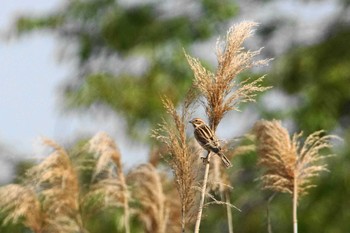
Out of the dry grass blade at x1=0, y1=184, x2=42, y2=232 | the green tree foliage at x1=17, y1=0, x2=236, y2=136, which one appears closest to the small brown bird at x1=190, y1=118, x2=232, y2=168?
the dry grass blade at x1=0, y1=184, x2=42, y2=232

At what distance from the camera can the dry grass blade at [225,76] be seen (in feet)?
15.5

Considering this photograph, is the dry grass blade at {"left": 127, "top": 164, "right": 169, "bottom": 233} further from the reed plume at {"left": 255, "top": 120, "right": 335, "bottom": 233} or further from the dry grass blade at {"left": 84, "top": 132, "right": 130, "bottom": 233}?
the reed plume at {"left": 255, "top": 120, "right": 335, "bottom": 233}

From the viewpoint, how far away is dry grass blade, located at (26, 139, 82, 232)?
7.43 m

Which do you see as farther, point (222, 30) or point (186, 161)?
point (222, 30)

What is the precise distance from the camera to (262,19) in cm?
1788

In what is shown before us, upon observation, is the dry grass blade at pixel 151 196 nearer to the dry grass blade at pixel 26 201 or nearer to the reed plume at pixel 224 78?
the dry grass blade at pixel 26 201

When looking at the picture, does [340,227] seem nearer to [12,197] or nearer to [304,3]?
[304,3]

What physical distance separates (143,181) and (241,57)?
308cm

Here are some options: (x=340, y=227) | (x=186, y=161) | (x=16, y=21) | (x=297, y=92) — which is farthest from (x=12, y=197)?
(x=16, y=21)

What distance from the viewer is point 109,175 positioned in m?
7.92

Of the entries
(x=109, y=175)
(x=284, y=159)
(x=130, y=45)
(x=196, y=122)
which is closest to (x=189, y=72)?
(x=130, y=45)

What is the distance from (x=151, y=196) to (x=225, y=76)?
3.23m

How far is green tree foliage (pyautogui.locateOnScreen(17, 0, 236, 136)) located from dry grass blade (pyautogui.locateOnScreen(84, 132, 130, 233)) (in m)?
7.48

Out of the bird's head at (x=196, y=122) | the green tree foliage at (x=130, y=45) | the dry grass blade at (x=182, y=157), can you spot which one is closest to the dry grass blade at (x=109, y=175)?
the bird's head at (x=196, y=122)
